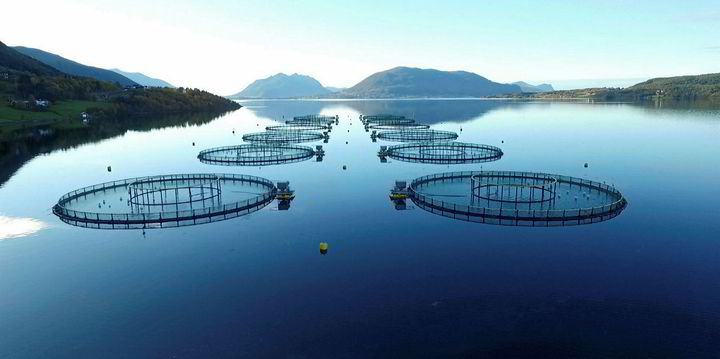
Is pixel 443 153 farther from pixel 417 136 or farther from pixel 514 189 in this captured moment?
pixel 514 189

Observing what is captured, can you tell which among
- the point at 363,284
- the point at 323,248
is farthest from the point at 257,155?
the point at 363,284

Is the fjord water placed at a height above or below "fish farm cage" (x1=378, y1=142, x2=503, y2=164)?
below

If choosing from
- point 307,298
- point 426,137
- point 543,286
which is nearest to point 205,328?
point 307,298

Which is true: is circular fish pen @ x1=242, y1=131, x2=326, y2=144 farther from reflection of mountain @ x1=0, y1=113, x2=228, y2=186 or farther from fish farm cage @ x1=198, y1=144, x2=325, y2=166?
reflection of mountain @ x1=0, y1=113, x2=228, y2=186

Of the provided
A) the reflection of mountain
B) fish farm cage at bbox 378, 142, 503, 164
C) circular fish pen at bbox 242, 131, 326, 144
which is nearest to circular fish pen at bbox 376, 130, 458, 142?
fish farm cage at bbox 378, 142, 503, 164

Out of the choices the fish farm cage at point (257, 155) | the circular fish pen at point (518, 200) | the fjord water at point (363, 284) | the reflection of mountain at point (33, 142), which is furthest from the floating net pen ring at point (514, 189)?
the reflection of mountain at point (33, 142)

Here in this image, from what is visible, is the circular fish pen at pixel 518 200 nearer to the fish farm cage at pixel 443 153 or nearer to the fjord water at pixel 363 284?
the fjord water at pixel 363 284
